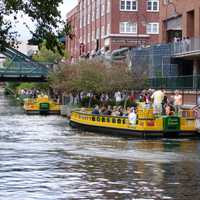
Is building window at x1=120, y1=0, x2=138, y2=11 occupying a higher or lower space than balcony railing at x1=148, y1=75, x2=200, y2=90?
higher

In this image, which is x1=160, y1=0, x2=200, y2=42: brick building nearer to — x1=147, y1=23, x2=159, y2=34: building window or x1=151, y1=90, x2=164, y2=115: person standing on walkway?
x1=151, y1=90, x2=164, y2=115: person standing on walkway

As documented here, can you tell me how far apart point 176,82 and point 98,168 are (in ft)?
114

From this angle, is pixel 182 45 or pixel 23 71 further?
pixel 23 71

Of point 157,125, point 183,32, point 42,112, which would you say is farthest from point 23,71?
point 157,125

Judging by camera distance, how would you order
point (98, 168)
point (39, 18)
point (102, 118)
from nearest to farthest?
1. point (39, 18)
2. point (98, 168)
3. point (102, 118)

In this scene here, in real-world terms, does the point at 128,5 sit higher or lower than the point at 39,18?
higher

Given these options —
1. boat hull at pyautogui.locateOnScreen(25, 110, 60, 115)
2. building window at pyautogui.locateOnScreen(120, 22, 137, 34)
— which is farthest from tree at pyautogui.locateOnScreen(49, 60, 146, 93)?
building window at pyautogui.locateOnScreen(120, 22, 137, 34)

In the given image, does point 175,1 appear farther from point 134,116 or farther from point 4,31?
point 4,31

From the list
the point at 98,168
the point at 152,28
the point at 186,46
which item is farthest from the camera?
the point at 152,28

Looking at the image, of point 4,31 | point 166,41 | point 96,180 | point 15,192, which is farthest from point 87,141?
point 166,41

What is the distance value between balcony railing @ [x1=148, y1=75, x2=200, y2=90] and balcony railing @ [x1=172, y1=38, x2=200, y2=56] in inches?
101

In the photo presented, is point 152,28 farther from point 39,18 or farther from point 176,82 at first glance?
point 39,18

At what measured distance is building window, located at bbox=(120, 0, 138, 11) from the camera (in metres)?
98.9

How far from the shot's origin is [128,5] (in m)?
99.2
